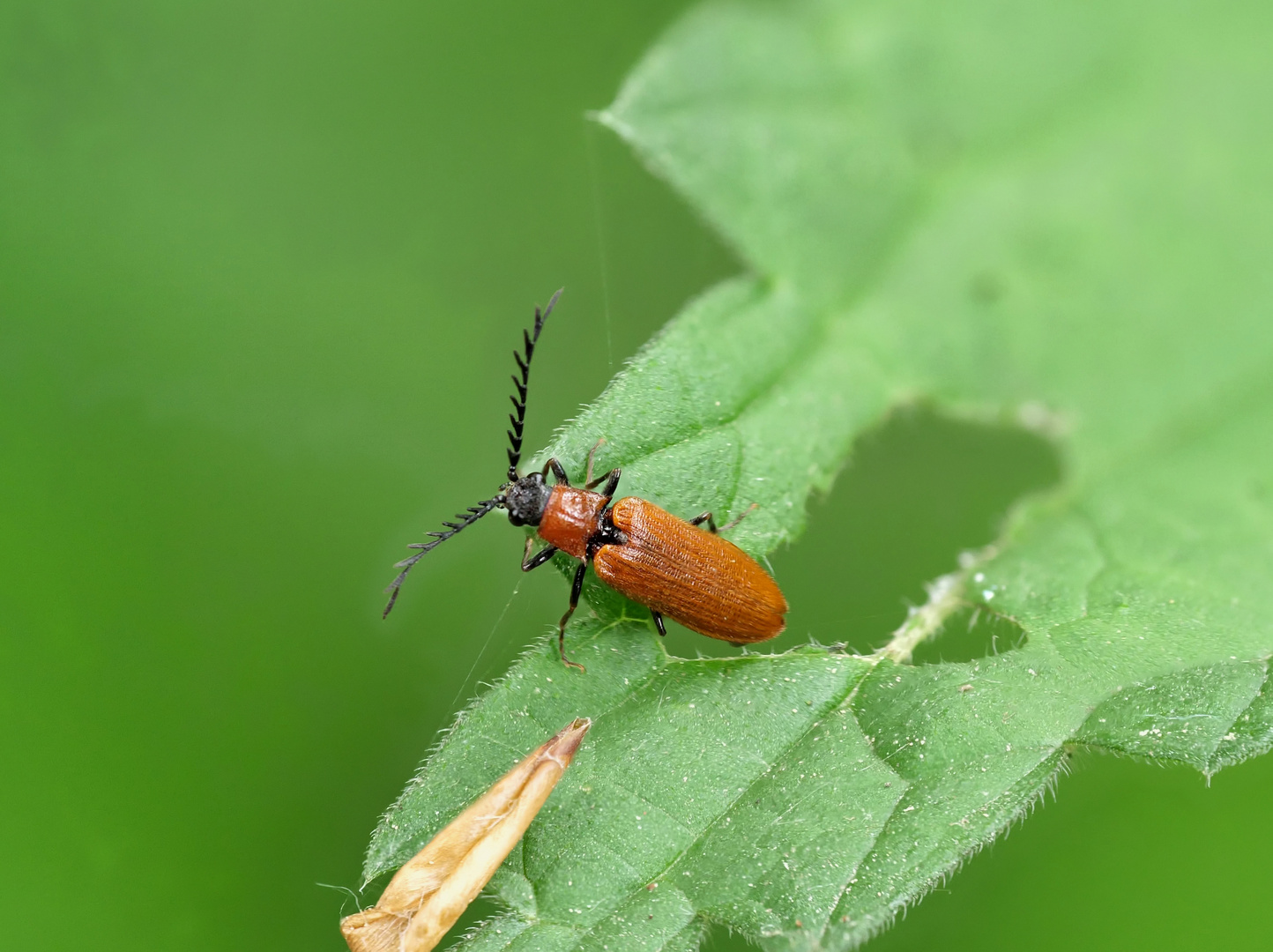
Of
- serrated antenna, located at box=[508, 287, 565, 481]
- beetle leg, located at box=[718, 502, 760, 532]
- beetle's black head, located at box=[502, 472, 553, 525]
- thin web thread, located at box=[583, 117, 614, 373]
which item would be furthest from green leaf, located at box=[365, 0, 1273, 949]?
thin web thread, located at box=[583, 117, 614, 373]

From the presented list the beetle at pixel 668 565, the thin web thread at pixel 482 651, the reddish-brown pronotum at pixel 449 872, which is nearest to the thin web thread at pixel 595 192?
the beetle at pixel 668 565

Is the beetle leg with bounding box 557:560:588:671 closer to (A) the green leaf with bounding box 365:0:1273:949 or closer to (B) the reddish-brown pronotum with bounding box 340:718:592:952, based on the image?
(A) the green leaf with bounding box 365:0:1273:949

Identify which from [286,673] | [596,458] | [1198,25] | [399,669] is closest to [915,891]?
[596,458]

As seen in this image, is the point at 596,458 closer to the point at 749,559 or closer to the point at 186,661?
the point at 749,559

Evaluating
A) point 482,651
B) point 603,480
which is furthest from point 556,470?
point 482,651

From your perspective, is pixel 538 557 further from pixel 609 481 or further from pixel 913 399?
pixel 913 399

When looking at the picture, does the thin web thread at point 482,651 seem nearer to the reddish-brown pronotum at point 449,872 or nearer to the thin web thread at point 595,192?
the reddish-brown pronotum at point 449,872
